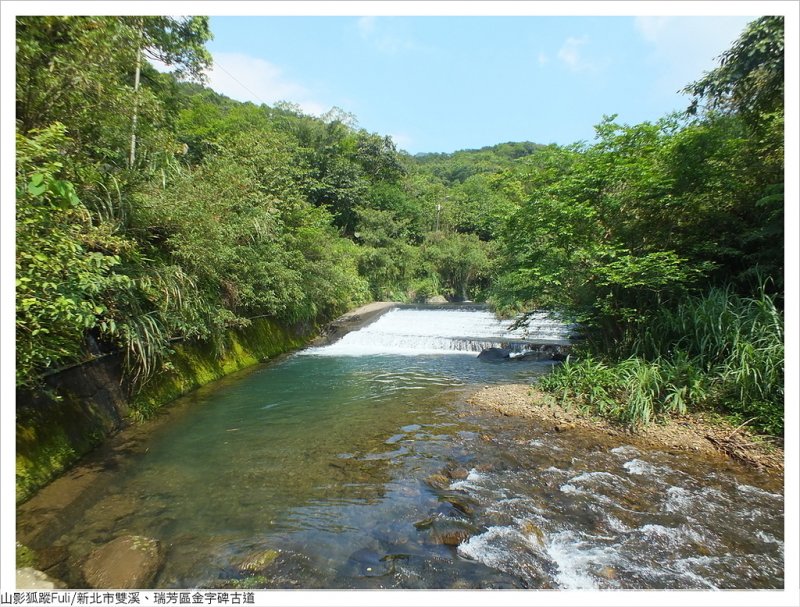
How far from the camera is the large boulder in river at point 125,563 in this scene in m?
2.79

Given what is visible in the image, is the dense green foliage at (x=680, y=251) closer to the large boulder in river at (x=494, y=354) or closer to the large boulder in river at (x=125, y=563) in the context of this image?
the large boulder in river at (x=494, y=354)

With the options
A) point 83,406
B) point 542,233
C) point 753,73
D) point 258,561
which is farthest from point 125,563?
point 753,73

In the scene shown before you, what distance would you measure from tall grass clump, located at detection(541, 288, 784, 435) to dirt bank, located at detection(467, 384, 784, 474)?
193 mm

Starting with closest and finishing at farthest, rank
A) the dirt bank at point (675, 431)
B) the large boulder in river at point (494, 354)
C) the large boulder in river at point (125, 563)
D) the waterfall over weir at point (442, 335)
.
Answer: the large boulder in river at point (125, 563)
the dirt bank at point (675, 431)
the large boulder in river at point (494, 354)
the waterfall over weir at point (442, 335)

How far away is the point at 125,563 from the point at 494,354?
9.73 metres

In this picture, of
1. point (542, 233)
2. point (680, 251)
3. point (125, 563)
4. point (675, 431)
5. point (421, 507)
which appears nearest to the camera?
point (125, 563)

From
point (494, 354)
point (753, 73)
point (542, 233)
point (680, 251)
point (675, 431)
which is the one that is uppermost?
point (753, 73)

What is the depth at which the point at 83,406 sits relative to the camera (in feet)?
16.0

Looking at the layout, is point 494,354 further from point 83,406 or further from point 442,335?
point 83,406

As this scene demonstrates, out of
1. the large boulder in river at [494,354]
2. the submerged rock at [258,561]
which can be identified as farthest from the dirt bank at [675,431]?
the large boulder in river at [494,354]

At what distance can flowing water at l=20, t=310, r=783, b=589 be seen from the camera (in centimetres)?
296

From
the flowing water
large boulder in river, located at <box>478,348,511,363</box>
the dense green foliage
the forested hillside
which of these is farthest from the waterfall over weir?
the flowing water

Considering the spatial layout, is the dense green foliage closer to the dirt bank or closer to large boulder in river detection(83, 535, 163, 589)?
the dirt bank

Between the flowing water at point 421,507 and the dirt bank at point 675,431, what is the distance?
0.73ft
